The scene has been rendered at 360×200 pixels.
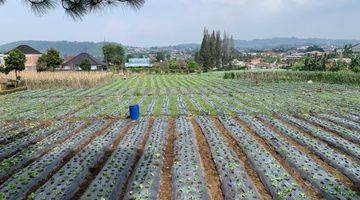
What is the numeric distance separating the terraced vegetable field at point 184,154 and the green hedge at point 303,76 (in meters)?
21.8

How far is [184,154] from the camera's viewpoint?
11578 mm

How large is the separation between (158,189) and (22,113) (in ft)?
51.3

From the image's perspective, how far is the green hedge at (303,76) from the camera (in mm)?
41144

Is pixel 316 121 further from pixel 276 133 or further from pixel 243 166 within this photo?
pixel 243 166

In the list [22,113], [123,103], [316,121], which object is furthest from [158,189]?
[123,103]

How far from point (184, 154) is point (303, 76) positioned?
133 ft

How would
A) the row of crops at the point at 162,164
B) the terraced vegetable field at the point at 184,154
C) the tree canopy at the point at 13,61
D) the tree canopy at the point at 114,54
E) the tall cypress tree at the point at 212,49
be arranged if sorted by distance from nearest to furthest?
the row of crops at the point at 162,164
the terraced vegetable field at the point at 184,154
the tree canopy at the point at 13,61
the tall cypress tree at the point at 212,49
the tree canopy at the point at 114,54

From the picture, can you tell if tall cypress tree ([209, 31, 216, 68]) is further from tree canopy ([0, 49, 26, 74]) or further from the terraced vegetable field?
→ the terraced vegetable field

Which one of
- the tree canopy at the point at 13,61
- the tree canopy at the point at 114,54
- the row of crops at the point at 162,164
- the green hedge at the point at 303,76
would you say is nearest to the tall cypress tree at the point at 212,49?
the tree canopy at the point at 114,54

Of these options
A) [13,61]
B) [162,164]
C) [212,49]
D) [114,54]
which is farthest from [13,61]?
[114,54]

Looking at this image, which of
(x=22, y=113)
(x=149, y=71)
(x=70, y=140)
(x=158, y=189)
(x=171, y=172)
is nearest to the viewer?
(x=158, y=189)

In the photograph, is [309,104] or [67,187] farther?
[309,104]

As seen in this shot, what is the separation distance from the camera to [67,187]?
8.81m

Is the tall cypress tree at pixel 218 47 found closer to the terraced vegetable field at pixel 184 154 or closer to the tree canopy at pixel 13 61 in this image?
the tree canopy at pixel 13 61
